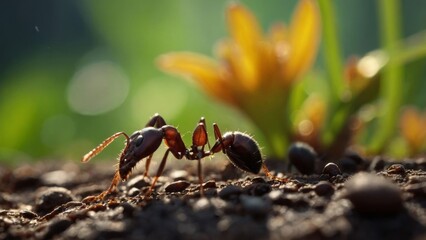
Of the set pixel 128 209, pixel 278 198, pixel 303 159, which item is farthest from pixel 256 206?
pixel 303 159

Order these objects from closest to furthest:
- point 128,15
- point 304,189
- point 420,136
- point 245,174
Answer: point 304,189 → point 245,174 → point 420,136 → point 128,15

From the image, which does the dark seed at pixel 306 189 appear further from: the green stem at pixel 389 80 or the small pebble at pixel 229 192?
the green stem at pixel 389 80

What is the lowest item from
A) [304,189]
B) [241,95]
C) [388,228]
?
[388,228]

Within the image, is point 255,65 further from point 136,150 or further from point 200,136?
point 136,150

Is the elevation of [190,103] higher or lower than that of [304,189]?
higher

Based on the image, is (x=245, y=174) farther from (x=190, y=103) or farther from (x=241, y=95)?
(x=190, y=103)

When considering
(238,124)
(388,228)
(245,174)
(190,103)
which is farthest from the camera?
(190,103)

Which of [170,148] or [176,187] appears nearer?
[176,187]

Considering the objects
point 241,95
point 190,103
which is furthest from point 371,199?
point 190,103
